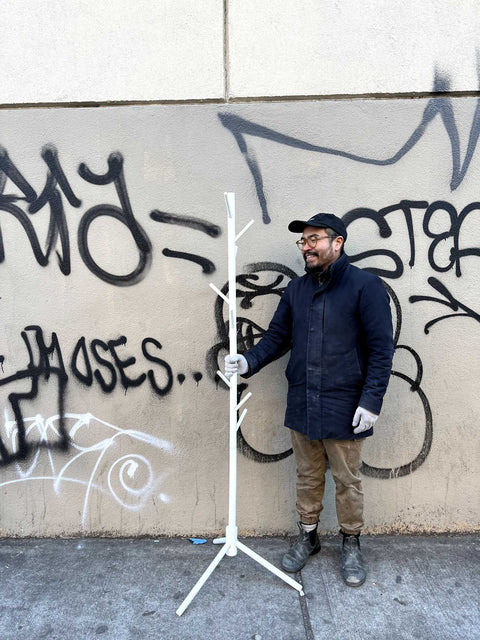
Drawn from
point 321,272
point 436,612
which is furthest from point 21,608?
point 321,272

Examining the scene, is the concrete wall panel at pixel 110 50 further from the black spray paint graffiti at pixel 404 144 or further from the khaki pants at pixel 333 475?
the khaki pants at pixel 333 475

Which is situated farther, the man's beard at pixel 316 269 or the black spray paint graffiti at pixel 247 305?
the black spray paint graffiti at pixel 247 305

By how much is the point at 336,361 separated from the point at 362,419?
313 mm

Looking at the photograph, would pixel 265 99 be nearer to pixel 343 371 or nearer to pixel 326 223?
pixel 326 223

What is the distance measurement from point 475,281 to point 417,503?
1394 millimetres

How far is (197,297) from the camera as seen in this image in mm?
2955

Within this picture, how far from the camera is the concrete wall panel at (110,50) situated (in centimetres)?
285

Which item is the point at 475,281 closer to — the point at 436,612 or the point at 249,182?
the point at 249,182

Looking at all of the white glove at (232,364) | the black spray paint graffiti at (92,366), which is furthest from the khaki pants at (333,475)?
the black spray paint graffiti at (92,366)

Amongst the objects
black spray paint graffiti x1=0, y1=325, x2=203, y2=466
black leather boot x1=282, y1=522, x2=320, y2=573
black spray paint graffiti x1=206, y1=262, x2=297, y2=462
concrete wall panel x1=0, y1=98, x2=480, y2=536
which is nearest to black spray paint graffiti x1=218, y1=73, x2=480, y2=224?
concrete wall panel x1=0, y1=98, x2=480, y2=536

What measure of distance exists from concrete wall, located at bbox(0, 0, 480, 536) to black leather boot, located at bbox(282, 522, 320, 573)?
249mm

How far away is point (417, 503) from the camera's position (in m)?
3.04

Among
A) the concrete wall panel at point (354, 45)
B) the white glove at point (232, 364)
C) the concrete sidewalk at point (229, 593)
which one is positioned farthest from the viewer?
the concrete wall panel at point (354, 45)

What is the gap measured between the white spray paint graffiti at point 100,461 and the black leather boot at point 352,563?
42.9 inches
